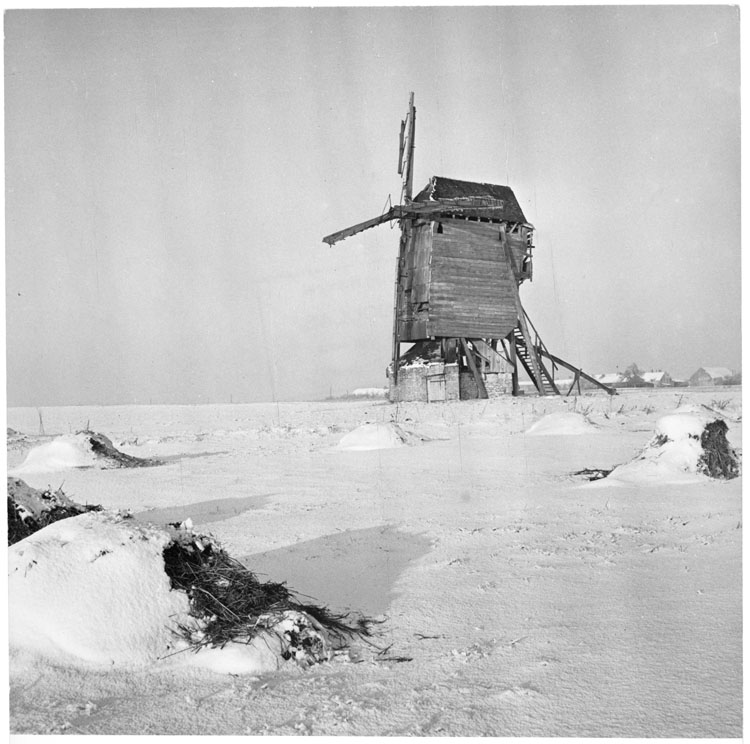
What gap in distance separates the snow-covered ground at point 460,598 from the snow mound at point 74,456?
0.29 ft

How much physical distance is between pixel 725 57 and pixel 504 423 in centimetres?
907

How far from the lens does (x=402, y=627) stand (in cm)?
387

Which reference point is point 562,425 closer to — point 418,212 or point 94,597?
point 418,212

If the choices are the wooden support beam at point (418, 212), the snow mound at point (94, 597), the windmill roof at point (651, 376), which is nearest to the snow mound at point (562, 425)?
the wooden support beam at point (418, 212)

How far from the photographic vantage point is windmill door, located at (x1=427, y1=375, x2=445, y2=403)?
20609mm

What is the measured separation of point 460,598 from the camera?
14.0 ft

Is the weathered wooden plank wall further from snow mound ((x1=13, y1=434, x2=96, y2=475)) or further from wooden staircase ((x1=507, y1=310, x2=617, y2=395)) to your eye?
snow mound ((x1=13, y1=434, x2=96, y2=475))

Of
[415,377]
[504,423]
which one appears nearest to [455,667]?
[504,423]

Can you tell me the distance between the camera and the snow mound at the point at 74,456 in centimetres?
1012

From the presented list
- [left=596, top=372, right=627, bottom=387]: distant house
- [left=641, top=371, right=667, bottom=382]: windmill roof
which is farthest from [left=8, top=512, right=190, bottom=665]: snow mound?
[left=641, top=371, right=667, bottom=382]: windmill roof

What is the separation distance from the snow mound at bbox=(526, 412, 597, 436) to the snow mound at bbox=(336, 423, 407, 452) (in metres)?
2.74

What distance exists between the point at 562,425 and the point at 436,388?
7.97 meters

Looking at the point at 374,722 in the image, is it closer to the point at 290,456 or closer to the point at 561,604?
the point at 561,604

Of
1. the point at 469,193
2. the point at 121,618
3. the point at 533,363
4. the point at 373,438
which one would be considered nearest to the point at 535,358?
the point at 533,363
